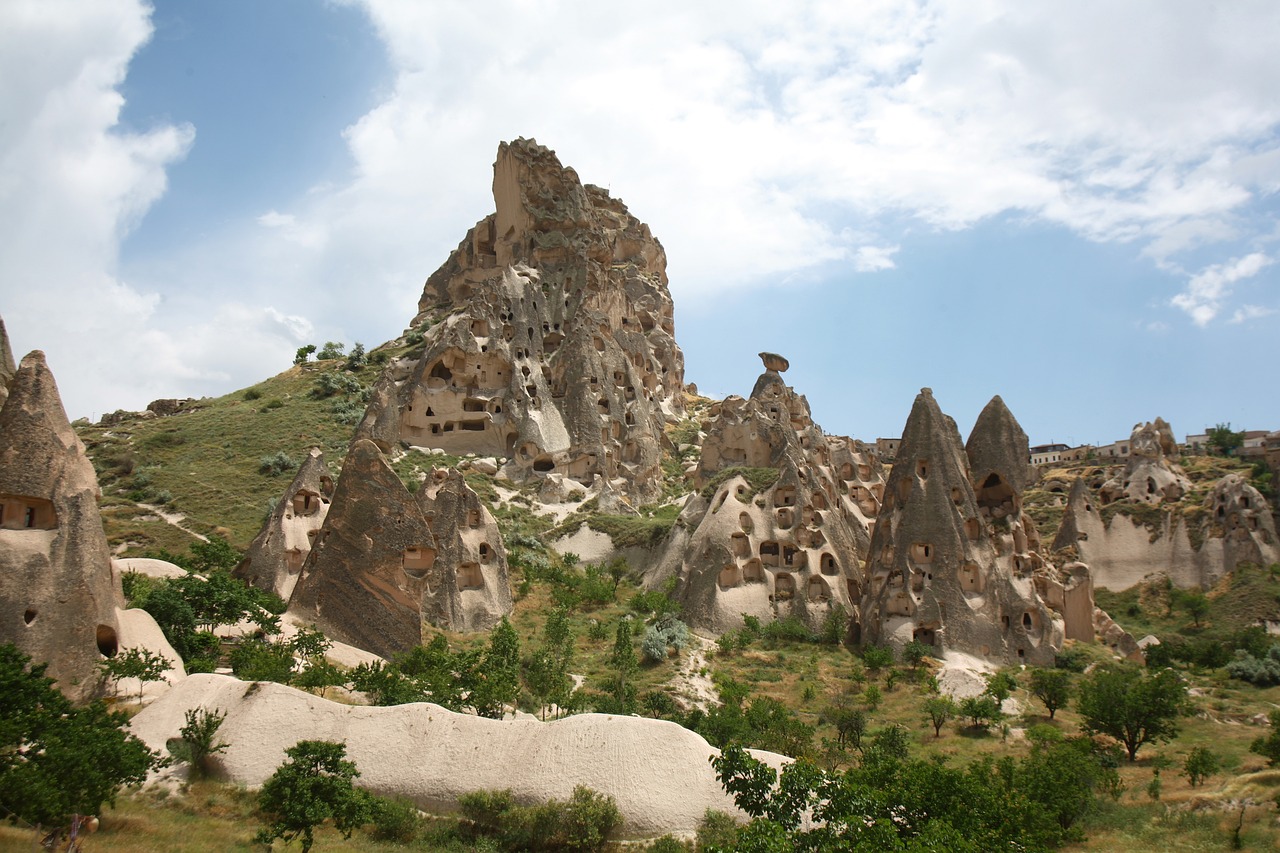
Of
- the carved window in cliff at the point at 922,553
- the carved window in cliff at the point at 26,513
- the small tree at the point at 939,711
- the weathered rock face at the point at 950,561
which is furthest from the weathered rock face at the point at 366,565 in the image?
the carved window in cliff at the point at 922,553

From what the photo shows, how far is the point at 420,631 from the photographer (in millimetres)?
33031

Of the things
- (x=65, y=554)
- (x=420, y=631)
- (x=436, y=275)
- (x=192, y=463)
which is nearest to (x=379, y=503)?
(x=420, y=631)

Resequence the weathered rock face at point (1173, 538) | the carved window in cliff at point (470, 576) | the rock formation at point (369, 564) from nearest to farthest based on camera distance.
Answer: the rock formation at point (369, 564)
the carved window in cliff at point (470, 576)
the weathered rock face at point (1173, 538)

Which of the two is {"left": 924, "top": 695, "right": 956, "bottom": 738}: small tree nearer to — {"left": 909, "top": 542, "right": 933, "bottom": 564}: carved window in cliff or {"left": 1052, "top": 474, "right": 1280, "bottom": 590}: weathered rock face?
{"left": 909, "top": 542, "right": 933, "bottom": 564}: carved window in cliff

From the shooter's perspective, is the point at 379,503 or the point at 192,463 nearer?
the point at 379,503

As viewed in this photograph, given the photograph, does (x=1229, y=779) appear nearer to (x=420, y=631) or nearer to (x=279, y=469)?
(x=420, y=631)

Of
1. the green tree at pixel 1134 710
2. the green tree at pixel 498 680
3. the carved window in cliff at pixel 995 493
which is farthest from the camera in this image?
the carved window in cliff at pixel 995 493

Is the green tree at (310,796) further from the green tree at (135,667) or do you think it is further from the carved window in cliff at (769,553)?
the carved window in cliff at (769,553)

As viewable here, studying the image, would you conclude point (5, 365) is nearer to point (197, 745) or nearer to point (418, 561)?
point (197, 745)

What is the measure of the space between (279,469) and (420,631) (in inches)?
1164

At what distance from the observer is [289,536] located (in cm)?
3872

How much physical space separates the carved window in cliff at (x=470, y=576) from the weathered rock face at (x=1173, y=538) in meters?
34.4

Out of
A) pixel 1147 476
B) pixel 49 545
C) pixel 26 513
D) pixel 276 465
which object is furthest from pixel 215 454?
pixel 1147 476

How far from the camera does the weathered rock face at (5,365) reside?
86.3 feet
